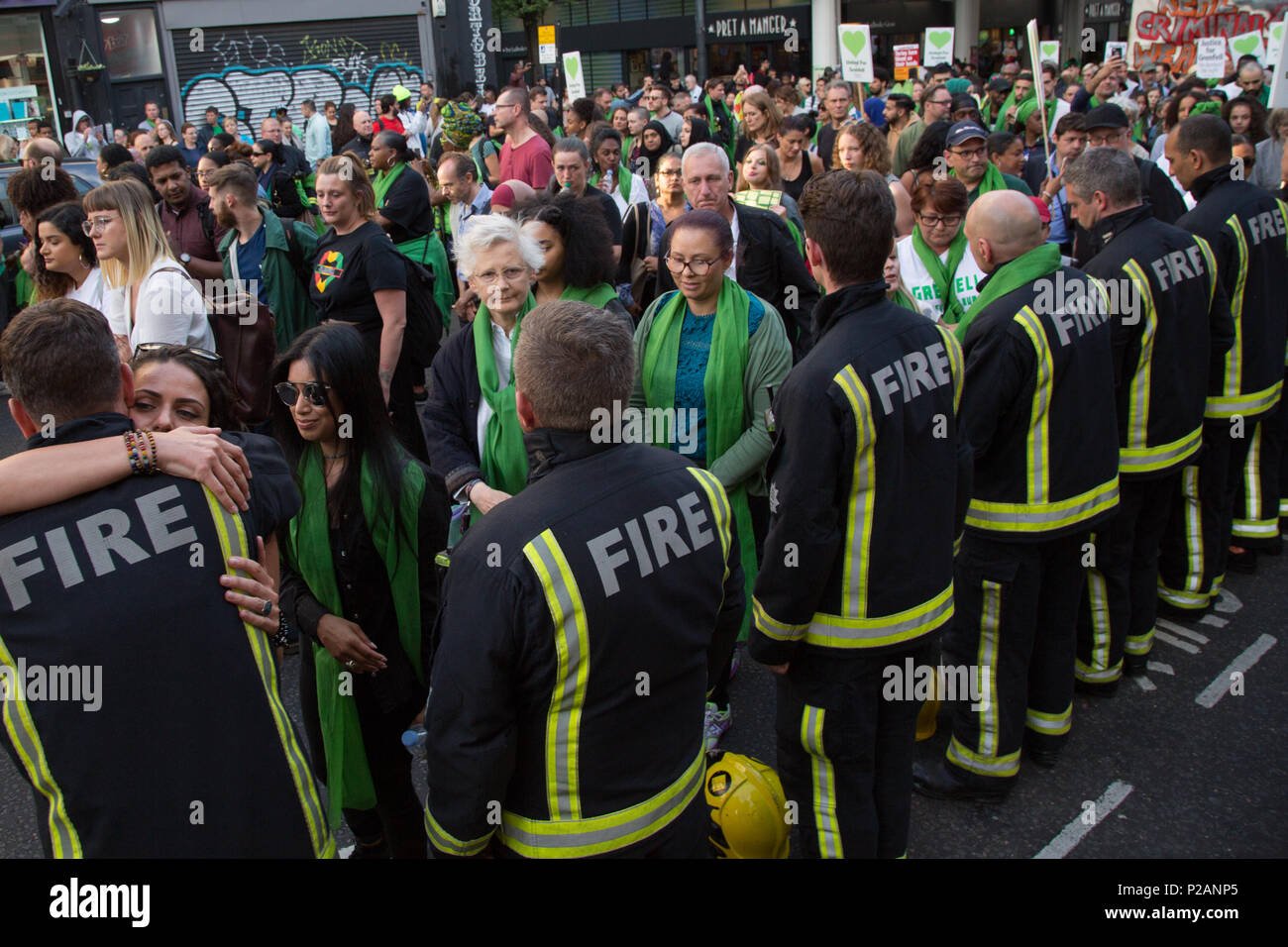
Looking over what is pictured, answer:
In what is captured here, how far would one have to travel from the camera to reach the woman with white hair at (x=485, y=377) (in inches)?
137

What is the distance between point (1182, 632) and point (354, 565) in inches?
152

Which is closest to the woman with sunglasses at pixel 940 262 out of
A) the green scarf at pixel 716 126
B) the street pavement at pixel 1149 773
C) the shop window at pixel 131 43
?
the street pavement at pixel 1149 773

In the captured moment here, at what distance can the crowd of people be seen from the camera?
1.95m

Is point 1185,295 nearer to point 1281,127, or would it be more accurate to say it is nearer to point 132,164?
point 1281,127

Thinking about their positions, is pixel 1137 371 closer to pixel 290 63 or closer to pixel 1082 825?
pixel 1082 825

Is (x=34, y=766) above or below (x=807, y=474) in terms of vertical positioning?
below

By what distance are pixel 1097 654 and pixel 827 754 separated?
186 cm

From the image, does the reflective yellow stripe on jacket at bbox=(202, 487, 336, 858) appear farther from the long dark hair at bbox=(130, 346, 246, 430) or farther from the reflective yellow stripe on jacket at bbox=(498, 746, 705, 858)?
the long dark hair at bbox=(130, 346, 246, 430)

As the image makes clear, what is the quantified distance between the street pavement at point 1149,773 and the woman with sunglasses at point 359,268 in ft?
5.83

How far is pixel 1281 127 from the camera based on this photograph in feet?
22.3

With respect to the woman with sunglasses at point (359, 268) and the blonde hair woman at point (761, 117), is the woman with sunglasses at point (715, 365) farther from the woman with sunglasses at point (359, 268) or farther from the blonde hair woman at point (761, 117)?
the blonde hair woman at point (761, 117)
